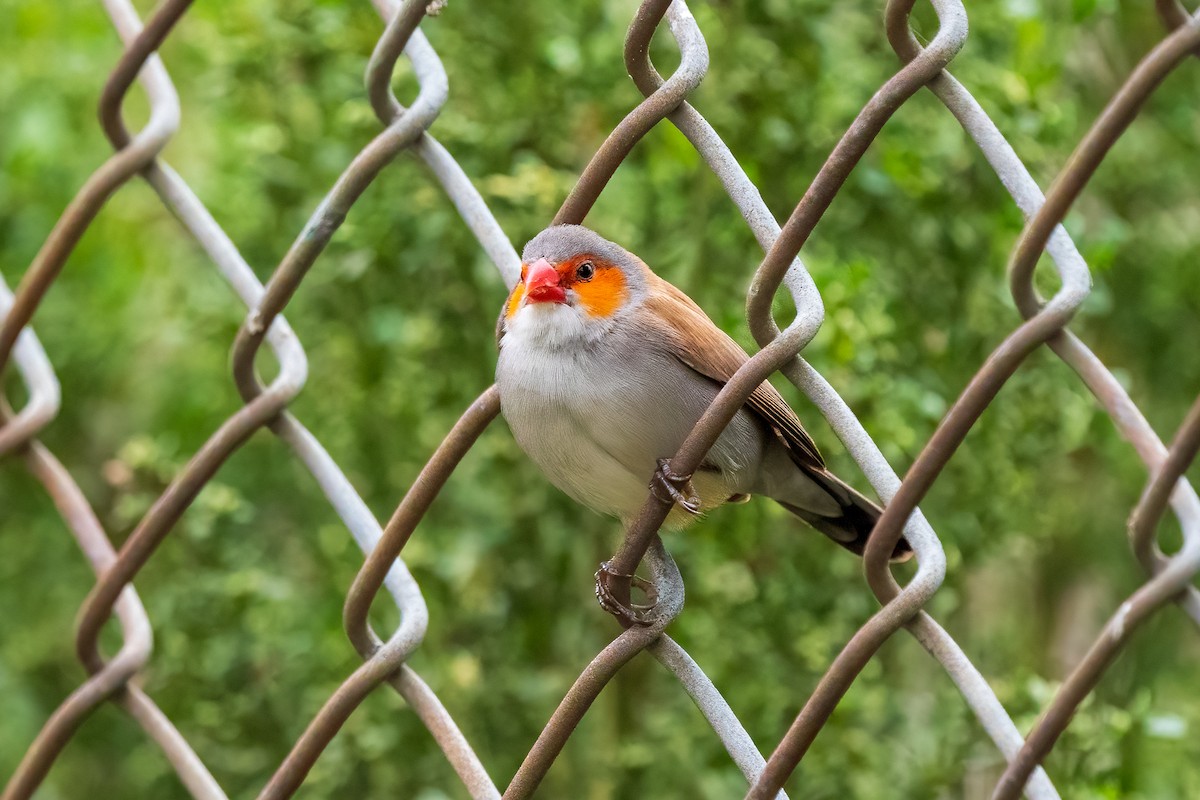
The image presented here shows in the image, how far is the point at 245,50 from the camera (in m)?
2.90

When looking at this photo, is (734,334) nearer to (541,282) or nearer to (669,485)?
(541,282)

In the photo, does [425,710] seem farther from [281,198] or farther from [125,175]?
[281,198]

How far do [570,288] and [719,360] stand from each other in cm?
23

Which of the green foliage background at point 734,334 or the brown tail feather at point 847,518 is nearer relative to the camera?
the brown tail feather at point 847,518

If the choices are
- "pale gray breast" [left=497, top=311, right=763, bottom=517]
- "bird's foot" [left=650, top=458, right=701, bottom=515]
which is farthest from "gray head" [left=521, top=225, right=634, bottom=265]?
"bird's foot" [left=650, top=458, right=701, bottom=515]

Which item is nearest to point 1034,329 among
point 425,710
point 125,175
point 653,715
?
point 425,710

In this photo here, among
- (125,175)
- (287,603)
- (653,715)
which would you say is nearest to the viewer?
(125,175)

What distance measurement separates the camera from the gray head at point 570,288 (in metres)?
1.80

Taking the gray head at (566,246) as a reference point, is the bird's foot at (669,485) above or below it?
below

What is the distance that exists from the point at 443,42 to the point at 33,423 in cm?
105

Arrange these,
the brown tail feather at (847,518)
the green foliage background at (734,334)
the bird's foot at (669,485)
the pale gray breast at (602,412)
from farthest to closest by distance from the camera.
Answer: the green foliage background at (734,334)
the brown tail feather at (847,518)
the pale gray breast at (602,412)
the bird's foot at (669,485)

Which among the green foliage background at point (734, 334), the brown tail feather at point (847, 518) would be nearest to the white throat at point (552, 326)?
the brown tail feather at point (847, 518)

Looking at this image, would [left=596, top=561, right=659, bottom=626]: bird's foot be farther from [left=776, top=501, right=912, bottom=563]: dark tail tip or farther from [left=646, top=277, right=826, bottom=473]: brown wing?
[left=776, top=501, right=912, bottom=563]: dark tail tip

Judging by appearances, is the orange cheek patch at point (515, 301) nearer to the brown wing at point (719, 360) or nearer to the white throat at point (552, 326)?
the white throat at point (552, 326)
